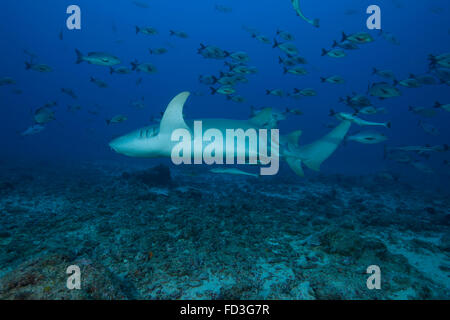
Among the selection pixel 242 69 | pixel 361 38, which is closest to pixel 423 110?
pixel 361 38

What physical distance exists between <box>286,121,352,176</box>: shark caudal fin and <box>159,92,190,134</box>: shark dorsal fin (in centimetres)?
251

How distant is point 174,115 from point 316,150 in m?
3.33

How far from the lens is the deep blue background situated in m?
83.3

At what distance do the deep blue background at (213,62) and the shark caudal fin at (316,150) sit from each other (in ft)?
235

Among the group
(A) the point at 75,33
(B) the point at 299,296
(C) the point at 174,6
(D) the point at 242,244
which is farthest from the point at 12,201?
(A) the point at 75,33

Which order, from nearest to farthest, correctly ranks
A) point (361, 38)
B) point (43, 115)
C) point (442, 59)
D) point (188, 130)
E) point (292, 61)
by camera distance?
1. point (188, 130)
2. point (442, 59)
3. point (361, 38)
4. point (43, 115)
5. point (292, 61)

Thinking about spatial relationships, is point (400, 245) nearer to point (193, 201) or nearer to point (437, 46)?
point (193, 201)

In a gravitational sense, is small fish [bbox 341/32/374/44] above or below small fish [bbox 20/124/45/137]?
above

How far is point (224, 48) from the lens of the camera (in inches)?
4449

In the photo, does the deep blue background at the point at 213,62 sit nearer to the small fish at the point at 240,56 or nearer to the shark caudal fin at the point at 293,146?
the small fish at the point at 240,56

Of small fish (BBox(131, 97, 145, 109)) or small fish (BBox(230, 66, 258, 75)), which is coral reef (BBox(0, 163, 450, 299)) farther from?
small fish (BBox(131, 97, 145, 109))

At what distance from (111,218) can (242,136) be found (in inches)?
137

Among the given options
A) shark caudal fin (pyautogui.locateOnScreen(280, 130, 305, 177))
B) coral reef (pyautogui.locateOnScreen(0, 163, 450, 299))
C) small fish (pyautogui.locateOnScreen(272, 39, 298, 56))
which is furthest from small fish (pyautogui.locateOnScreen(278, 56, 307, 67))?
coral reef (pyautogui.locateOnScreen(0, 163, 450, 299))

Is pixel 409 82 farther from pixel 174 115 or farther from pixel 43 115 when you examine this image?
pixel 43 115
